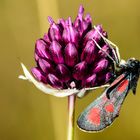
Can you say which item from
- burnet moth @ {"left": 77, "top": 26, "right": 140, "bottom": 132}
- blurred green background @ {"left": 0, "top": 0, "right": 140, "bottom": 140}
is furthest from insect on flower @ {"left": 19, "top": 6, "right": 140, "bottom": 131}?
blurred green background @ {"left": 0, "top": 0, "right": 140, "bottom": 140}

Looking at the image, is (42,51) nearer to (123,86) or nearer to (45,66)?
(45,66)

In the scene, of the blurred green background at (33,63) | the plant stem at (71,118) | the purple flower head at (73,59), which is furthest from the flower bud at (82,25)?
the blurred green background at (33,63)

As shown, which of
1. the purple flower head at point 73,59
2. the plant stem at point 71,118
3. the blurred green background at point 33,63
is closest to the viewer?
the plant stem at point 71,118

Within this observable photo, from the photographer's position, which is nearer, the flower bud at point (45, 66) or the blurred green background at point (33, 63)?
the flower bud at point (45, 66)

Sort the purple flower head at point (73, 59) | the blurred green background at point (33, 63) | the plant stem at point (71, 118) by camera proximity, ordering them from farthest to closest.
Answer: the blurred green background at point (33, 63) → the purple flower head at point (73, 59) → the plant stem at point (71, 118)

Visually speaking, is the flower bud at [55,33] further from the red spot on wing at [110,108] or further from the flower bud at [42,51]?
the red spot on wing at [110,108]

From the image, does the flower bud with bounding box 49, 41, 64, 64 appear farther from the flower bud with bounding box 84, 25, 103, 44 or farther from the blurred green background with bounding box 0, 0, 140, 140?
the blurred green background with bounding box 0, 0, 140, 140

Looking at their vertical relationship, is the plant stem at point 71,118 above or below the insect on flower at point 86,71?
below
